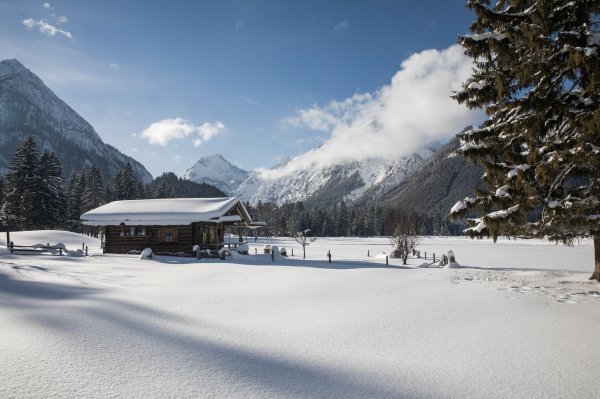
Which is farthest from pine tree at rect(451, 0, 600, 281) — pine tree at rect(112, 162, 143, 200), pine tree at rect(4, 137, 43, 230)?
pine tree at rect(112, 162, 143, 200)

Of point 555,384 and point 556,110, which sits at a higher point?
point 556,110

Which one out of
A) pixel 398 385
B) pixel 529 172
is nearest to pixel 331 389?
pixel 398 385

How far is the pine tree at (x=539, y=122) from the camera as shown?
9.25 metres

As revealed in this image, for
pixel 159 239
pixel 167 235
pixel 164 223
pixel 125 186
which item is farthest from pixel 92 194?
pixel 164 223

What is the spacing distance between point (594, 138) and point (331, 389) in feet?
Result: 34.5

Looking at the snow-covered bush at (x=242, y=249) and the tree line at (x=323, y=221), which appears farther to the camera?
the tree line at (x=323, y=221)

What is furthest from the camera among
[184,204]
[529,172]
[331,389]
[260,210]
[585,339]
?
[260,210]

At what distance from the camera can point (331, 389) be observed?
4.46 metres

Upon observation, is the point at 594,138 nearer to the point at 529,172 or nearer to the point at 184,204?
the point at 529,172

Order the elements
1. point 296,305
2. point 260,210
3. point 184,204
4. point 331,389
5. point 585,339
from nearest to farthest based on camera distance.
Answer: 1. point 331,389
2. point 585,339
3. point 296,305
4. point 184,204
5. point 260,210

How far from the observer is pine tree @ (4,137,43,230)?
A: 46500 millimetres

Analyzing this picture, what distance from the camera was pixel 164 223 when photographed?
2895cm

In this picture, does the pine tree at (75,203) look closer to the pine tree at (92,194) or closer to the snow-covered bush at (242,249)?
the pine tree at (92,194)

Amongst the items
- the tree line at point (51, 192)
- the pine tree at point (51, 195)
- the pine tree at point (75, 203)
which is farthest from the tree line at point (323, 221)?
the pine tree at point (51, 195)
